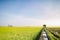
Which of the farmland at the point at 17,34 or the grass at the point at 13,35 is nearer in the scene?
the grass at the point at 13,35

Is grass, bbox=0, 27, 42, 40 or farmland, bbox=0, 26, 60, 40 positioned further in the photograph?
farmland, bbox=0, 26, 60, 40

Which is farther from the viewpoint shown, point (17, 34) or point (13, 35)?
point (17, 34)
